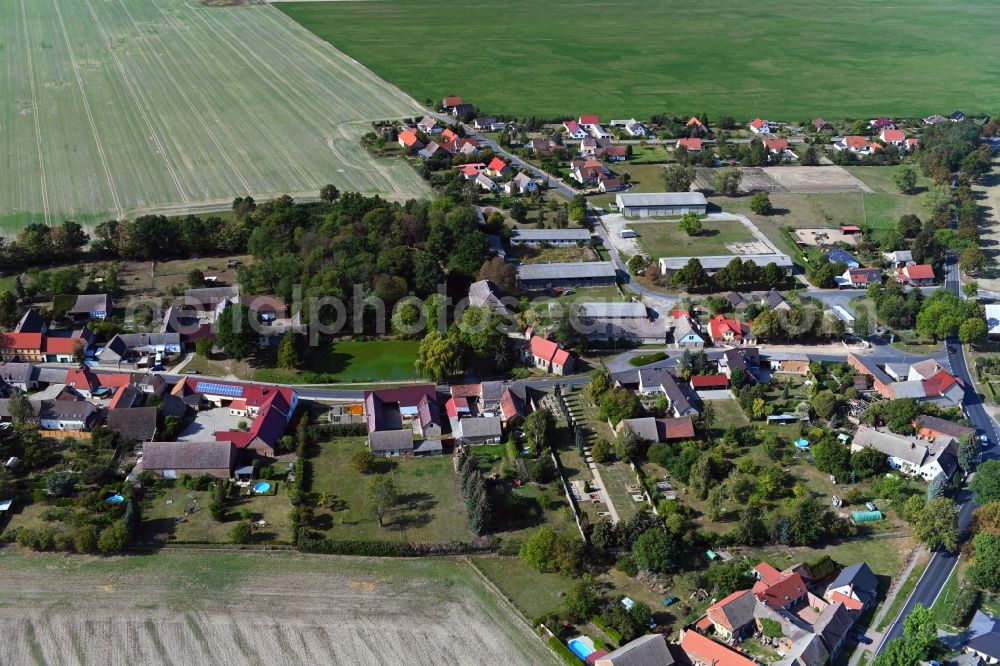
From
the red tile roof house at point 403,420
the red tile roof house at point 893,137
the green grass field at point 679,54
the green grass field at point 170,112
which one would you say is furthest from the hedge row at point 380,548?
the red tile roof house at point 893,137

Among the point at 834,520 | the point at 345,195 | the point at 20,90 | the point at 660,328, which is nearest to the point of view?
the point at 834,520

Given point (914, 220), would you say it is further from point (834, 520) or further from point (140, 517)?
point (140, 517)

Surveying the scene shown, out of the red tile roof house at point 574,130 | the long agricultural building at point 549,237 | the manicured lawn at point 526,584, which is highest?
the red tile roof house at point 574,130

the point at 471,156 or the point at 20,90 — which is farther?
the point at 20,90

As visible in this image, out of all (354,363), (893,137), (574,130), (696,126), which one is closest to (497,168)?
(574,130)

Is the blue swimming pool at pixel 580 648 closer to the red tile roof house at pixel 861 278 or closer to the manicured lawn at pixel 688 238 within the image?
the manicured lawn at pixel 688 238

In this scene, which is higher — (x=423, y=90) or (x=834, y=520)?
(x=423, y=90)

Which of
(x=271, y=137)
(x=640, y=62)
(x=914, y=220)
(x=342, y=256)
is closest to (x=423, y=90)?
(x=271, y=137)

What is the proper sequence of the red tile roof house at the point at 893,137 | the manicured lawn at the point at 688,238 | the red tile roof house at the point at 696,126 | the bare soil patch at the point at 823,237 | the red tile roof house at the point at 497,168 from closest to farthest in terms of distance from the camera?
1. the manicured lawn at the point at 688,238
2. the bare soil patch at the point at 823,237
3. the red tile roof house at the point at 497,168
4. the red tile roof house at the point at 893,137
5. the red tile roof house at the point at 696,126
